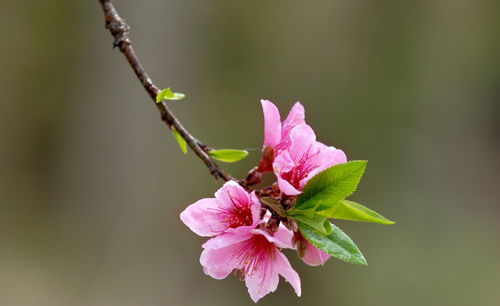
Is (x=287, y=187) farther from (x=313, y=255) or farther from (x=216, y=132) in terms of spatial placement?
(x=216, y=132)

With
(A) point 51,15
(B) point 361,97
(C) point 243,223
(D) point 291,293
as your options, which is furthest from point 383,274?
(C) point 243,223

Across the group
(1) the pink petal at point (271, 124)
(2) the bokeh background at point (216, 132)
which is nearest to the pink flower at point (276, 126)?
(1) the pink petal at point (271, 124)

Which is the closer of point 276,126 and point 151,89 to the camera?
point 276,126

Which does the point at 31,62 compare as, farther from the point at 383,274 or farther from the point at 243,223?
the point at 243,223

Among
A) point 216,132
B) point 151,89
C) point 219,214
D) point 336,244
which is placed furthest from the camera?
point 216,132

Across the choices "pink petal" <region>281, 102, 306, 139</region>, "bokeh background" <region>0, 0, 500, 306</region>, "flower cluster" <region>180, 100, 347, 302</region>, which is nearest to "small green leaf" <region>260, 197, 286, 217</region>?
"flower cluster" <region>180, 100, 347, 302</region>

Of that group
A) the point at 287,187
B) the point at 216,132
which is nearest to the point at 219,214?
the point at 287,187

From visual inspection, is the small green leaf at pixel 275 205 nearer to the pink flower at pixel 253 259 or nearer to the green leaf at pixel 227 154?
the pink flower at pixel 253 259
